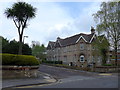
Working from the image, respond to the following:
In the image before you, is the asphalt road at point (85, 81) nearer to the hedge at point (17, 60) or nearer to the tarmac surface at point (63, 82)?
the tarmac surface at point (63, 82)

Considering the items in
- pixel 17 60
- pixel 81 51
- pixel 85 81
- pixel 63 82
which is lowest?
pixel 63 82

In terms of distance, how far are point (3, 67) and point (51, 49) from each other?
5560 centimetres

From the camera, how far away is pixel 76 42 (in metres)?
53.8

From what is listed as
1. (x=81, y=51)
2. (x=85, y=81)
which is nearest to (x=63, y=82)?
(x=85, y=81)

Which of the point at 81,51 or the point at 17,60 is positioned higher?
the point at 81,51

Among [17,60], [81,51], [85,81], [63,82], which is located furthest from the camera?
[81,51]

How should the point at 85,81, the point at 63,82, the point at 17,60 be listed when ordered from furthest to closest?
the point at 17,60 < the point at 63,82 < the point at 85,81

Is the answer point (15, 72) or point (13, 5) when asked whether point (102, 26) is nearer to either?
point (13, 5)

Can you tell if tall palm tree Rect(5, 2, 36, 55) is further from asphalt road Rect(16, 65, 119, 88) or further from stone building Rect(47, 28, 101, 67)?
stone building Rect(47, 28, 101, 67)

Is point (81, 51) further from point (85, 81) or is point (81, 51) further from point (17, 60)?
point (85, 81)

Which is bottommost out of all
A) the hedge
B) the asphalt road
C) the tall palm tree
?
the asphalt road

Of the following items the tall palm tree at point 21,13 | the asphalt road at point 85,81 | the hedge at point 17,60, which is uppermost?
the tall palm tree at point 21,13

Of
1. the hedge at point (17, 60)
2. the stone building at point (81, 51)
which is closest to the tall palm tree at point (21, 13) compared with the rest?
the hedge at point (17, 60)

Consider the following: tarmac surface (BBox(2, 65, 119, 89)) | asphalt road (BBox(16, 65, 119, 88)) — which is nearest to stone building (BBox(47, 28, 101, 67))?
asphalt road (BBox(16, 65, 119, 88))
